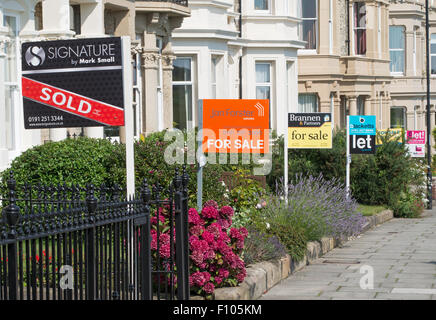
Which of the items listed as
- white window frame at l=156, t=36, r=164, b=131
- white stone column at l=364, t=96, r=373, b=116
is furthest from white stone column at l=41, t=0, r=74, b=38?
white stone column at l=364, t=96, r=373, b=116

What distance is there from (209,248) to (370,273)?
3852 millimetres

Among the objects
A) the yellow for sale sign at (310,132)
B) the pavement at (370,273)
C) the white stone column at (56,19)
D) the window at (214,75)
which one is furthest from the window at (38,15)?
the window at (214,75)

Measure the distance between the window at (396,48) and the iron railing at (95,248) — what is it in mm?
37449

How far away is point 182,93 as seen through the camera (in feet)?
77.4

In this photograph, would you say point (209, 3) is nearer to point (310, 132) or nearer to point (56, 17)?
point (310, 132)

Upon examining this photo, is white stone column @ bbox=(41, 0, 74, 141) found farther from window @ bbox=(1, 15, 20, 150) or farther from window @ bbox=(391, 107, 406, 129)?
window @ bbox=(391, 107, 406, 129)

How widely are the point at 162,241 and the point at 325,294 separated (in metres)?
2.59

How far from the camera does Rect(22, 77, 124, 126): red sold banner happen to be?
9.04 meters

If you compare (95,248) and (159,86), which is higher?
(159,86)

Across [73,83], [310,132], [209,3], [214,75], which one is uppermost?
[209,3]

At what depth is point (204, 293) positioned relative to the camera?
9.71 metres

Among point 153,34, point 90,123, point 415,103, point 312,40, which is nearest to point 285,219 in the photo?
point 90,123

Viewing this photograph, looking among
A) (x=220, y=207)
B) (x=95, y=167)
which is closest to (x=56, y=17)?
(x=95, y=167)

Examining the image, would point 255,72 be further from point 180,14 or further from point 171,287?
point 171,287
